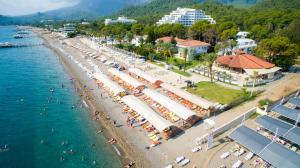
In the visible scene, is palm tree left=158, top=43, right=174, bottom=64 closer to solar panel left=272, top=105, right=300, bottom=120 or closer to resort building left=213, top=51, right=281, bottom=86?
resort building left=213, top=51, right=281, bottom=86

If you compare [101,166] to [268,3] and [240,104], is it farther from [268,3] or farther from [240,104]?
[268,3]

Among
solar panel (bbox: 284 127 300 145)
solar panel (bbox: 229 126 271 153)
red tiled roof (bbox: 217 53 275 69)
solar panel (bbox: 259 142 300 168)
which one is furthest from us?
red tiled roof (bbox: 217 53 275 69)

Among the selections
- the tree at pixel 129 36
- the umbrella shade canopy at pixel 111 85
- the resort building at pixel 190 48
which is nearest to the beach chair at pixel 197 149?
the umbrella shade canopy at pixel 111 85

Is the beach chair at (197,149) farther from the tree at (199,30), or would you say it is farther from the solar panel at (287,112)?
the tree at (199,30)

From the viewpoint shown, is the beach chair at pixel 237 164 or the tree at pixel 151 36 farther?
the tree at pixel 151 36

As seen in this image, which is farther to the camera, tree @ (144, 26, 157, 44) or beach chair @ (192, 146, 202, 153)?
tree @ (144, 26, 157, 44)

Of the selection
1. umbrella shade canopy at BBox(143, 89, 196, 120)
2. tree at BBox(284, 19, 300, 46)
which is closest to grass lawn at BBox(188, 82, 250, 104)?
umbrella shade canopy at BBox(143, 89, 196, 120)

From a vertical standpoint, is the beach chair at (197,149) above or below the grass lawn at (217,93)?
below
